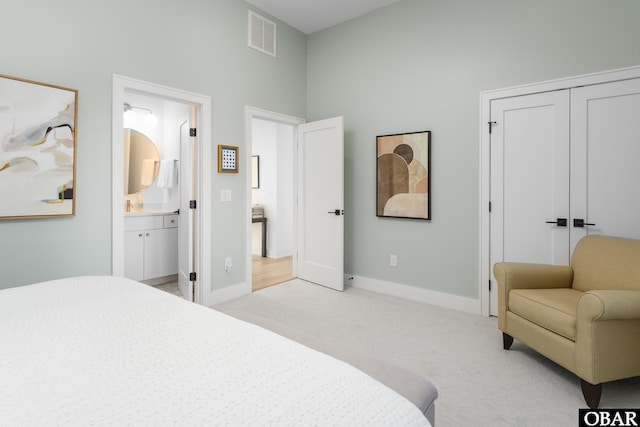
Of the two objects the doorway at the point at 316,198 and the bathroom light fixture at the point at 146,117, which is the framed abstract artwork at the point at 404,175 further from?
the bathroom light fixture at the point at 146,117

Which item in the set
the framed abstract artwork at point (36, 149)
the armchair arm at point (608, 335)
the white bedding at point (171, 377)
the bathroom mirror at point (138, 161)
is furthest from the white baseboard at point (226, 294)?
the armchair arm at point (608, 335)

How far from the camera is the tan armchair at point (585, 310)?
178 centimetres

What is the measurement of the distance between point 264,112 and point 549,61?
280 cm

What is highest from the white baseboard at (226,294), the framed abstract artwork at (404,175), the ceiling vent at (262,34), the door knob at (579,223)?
the ceiling vent at (262,34)

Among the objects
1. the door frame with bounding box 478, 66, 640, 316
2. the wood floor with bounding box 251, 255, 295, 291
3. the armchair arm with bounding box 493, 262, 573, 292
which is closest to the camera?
the armchair arm with bounding box 493, 262, 573, 292

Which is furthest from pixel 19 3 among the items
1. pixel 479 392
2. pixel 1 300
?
pixel 479 392

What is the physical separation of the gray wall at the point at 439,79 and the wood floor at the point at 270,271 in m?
0.98

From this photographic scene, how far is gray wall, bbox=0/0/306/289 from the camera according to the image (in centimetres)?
225

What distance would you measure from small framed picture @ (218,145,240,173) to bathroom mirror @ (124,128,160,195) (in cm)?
177

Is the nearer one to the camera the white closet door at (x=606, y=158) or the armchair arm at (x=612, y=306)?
the armchair arm at (x=612, y=306)

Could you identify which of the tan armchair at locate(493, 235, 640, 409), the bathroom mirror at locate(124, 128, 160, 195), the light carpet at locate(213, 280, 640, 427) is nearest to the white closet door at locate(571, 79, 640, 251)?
the tan armchair at locate(493, 235, 640, 409)

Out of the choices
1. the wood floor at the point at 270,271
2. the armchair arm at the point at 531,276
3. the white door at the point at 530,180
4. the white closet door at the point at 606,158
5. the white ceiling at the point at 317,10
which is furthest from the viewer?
the wood floor at the point at 270,271

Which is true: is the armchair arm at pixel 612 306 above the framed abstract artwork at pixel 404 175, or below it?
below

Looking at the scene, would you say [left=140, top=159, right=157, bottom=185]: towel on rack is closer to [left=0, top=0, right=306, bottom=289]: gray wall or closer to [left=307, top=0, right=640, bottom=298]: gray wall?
[left=0, top=0, right=306, bottom=289]: gray wall
